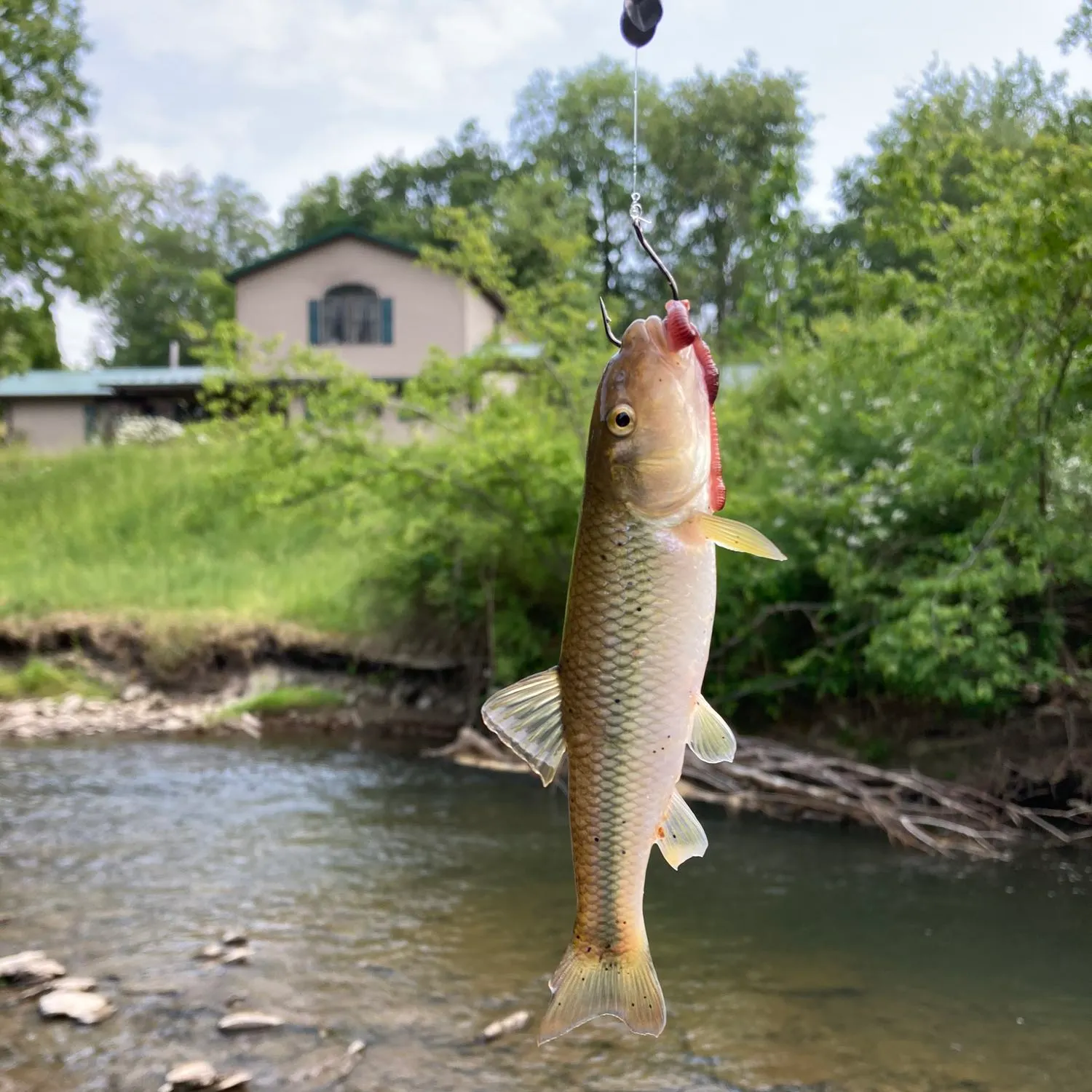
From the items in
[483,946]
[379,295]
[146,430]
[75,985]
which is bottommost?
[483,946]

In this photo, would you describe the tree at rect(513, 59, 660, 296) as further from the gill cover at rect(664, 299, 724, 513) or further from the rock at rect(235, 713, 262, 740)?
the gill cover at rect(664, 299, 724, 513)

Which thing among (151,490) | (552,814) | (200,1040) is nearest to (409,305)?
(151,490)

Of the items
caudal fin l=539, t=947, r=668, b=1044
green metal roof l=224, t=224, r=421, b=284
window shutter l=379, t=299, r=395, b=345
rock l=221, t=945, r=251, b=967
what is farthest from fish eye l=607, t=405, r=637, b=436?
window shutter l=379, t=299, r=395, b=345

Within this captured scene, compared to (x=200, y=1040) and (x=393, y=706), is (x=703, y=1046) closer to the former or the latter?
(x=200, y=1040)

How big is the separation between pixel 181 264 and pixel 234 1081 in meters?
53.1

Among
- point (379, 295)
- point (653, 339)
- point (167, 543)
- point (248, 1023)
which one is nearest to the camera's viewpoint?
point (653, 339)

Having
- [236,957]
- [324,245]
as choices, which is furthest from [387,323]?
[236,957]

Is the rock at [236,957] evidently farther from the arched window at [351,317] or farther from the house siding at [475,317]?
the arched window at [351,317]

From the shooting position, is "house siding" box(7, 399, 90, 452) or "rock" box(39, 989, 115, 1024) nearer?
"rock" box(39, 989, 115, 1024)

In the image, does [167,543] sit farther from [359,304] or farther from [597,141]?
[597,141]

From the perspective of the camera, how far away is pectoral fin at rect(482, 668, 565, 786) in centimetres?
207

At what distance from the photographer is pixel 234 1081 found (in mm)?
6004

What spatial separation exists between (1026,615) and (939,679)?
119 centimetres

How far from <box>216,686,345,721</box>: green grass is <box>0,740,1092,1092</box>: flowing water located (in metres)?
4.18
